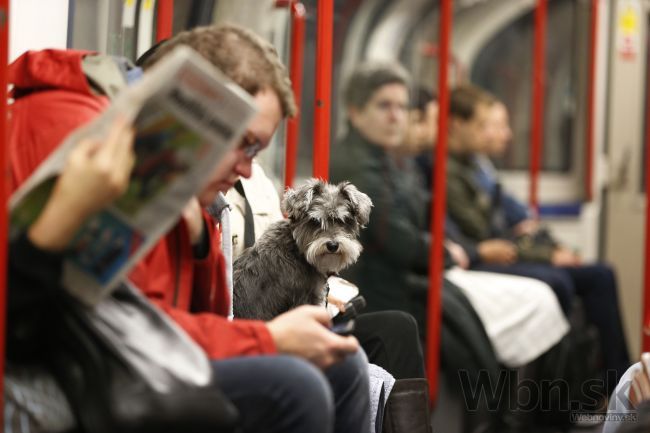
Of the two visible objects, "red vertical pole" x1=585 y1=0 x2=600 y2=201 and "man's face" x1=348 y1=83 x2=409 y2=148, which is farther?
"red vertical pole" x1=585 y1=0 x2=600 y2=201

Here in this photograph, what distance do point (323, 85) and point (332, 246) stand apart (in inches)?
27.8

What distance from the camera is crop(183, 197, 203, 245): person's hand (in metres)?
1.80

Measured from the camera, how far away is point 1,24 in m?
1.62

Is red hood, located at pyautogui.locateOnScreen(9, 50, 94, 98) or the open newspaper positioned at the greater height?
red hood, located at pyautogui.locateOnScreen(9, 50, 94, 98)

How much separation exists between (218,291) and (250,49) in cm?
44

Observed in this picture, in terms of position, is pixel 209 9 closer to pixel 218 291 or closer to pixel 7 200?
pixel 218 291

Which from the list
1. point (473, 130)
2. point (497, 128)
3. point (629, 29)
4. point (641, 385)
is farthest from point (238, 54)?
point (629, 29)

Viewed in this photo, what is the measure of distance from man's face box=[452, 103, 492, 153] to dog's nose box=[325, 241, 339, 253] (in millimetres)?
2927

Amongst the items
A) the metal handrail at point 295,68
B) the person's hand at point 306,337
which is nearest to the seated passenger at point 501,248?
the metal handrail at point 295,68

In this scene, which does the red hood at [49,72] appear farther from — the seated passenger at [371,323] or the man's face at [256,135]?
the seated passenger at [371,323]

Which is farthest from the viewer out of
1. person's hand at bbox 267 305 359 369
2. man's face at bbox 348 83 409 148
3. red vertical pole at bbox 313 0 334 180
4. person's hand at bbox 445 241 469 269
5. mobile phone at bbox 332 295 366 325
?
person's hand at bbox 445 241 469 269

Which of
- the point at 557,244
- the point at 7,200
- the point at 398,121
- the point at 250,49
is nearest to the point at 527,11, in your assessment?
the point at 557,244

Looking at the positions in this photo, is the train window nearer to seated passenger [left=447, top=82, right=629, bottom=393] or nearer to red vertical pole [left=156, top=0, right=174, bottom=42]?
seated passenger [left=447, top=82, right=629, bottom=393]

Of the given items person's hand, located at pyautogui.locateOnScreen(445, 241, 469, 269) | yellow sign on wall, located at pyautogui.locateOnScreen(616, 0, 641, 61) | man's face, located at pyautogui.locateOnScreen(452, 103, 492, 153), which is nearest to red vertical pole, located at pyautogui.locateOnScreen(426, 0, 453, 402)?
person's hand, located at pyautogui.locateOnScreen(445, 241, 469, 269)
